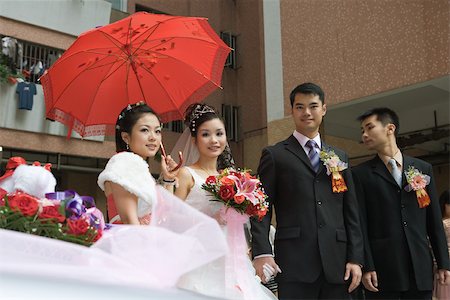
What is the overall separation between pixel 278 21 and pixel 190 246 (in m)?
8.47

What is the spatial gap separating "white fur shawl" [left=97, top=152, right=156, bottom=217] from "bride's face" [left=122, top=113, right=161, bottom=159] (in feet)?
1.13

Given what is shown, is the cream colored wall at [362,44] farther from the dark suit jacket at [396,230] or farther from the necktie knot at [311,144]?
the necktie knot at [311,144]

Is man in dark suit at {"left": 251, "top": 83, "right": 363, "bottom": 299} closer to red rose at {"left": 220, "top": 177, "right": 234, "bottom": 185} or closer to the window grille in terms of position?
red rose at {"left": 220, "top": 177, "right": 234, "bottom": 185}

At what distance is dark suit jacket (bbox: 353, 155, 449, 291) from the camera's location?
3371mm

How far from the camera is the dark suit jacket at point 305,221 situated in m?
2.92

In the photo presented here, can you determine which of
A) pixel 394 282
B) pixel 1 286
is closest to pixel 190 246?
pixel 1 286

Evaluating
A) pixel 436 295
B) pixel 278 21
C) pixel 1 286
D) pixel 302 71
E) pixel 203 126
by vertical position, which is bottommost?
pixel 436 295

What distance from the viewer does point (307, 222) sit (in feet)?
9.78

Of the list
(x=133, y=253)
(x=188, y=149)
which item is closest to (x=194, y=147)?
(x=188, y=149)

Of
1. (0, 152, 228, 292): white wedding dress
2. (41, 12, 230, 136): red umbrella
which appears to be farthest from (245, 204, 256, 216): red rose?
(41, 12, 230, 136): red umbrella

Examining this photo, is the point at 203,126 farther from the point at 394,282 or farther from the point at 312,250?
the point at 394,282

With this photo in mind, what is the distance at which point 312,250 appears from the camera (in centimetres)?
294

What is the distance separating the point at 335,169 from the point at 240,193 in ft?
2.28

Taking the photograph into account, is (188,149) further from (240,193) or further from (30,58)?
(30,58)
